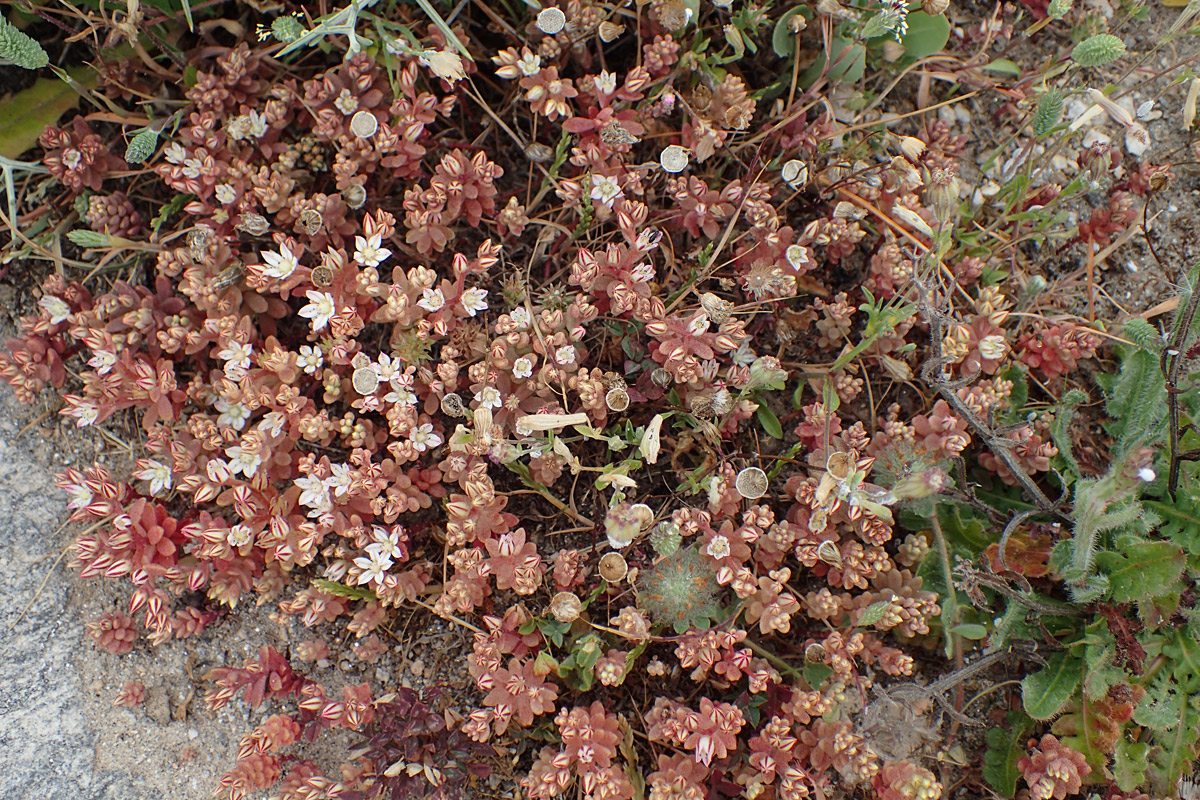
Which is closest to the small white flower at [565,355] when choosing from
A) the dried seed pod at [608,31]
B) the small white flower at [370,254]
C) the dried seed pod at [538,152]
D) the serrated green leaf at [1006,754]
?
the small white flower at [370,254]

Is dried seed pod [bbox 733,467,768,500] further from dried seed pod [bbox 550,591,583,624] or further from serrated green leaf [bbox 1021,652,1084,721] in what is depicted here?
serrated green leaf [bbox 1021,652,1084,721]

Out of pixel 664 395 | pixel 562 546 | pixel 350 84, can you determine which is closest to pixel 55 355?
pixel 350 84

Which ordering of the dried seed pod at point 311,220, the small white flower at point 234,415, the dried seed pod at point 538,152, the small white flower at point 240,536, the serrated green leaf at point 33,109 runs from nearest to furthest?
the small white flower at point 240,536 < the dried seed pod at point 311,220 < the small white flower at point 234,415 < the dried seed pod at point 538,152 < the serrated green leaf at point 33,109

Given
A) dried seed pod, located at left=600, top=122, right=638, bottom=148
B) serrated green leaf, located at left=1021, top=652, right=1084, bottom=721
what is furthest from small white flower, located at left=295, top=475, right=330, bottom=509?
serrated green leaf, located at left=1021, top=652, right=1084, bottom=721

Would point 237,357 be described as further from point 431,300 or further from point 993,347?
point 993,347

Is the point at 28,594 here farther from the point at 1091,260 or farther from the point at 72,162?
the point at 1091,260

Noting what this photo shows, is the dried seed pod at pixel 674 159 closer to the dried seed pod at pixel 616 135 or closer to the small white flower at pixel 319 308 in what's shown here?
the dried seed pod at pixel 616 135

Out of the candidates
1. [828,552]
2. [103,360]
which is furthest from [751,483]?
[103,360]
